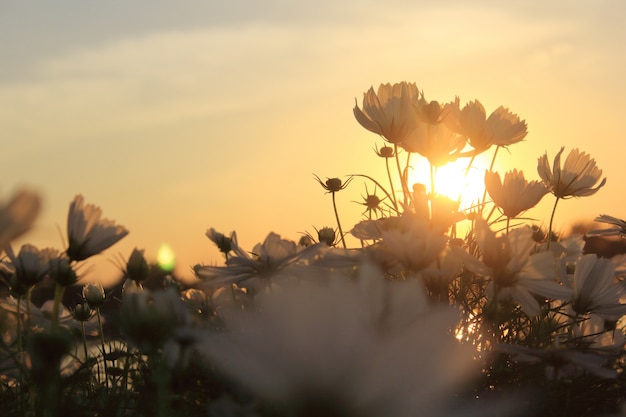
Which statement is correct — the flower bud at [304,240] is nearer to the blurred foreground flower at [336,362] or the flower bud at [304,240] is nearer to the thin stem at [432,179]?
the thin stem at [432,179]

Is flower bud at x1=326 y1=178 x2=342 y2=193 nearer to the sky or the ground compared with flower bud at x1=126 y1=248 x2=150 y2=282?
nearer to the sky

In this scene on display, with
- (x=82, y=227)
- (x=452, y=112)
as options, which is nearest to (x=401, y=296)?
(x=82, y=227)

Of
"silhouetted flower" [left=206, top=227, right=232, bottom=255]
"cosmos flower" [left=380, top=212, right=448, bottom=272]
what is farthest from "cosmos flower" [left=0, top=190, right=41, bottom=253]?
"silhouetted flower" [left=206, top=227, right=232, bottom=255]

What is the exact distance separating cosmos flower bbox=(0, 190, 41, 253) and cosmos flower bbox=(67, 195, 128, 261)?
13.3 inches

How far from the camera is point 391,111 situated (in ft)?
5.23

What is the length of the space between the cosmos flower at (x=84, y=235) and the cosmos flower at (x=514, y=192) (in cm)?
74

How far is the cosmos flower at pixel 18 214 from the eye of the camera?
2.25 feet

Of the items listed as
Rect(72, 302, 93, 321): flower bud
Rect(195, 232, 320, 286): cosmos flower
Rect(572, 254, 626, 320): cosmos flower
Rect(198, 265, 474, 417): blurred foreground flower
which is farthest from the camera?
Rect(72, 302, 93, 321): flower bud

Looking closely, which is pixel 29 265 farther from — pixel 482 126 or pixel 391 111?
pixel 482 126

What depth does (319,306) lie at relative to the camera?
532mm

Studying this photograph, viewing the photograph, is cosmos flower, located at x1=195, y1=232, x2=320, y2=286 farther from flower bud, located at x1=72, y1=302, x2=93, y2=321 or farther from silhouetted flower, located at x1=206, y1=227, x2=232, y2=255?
silhouetted flower, located at x1=206, y1=227, x2=232, y2=255

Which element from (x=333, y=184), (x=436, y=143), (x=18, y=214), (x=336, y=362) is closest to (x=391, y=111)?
(x=436, y=143)

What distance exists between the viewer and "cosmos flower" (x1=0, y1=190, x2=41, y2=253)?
685 millimetres

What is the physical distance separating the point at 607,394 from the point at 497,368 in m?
0.18
